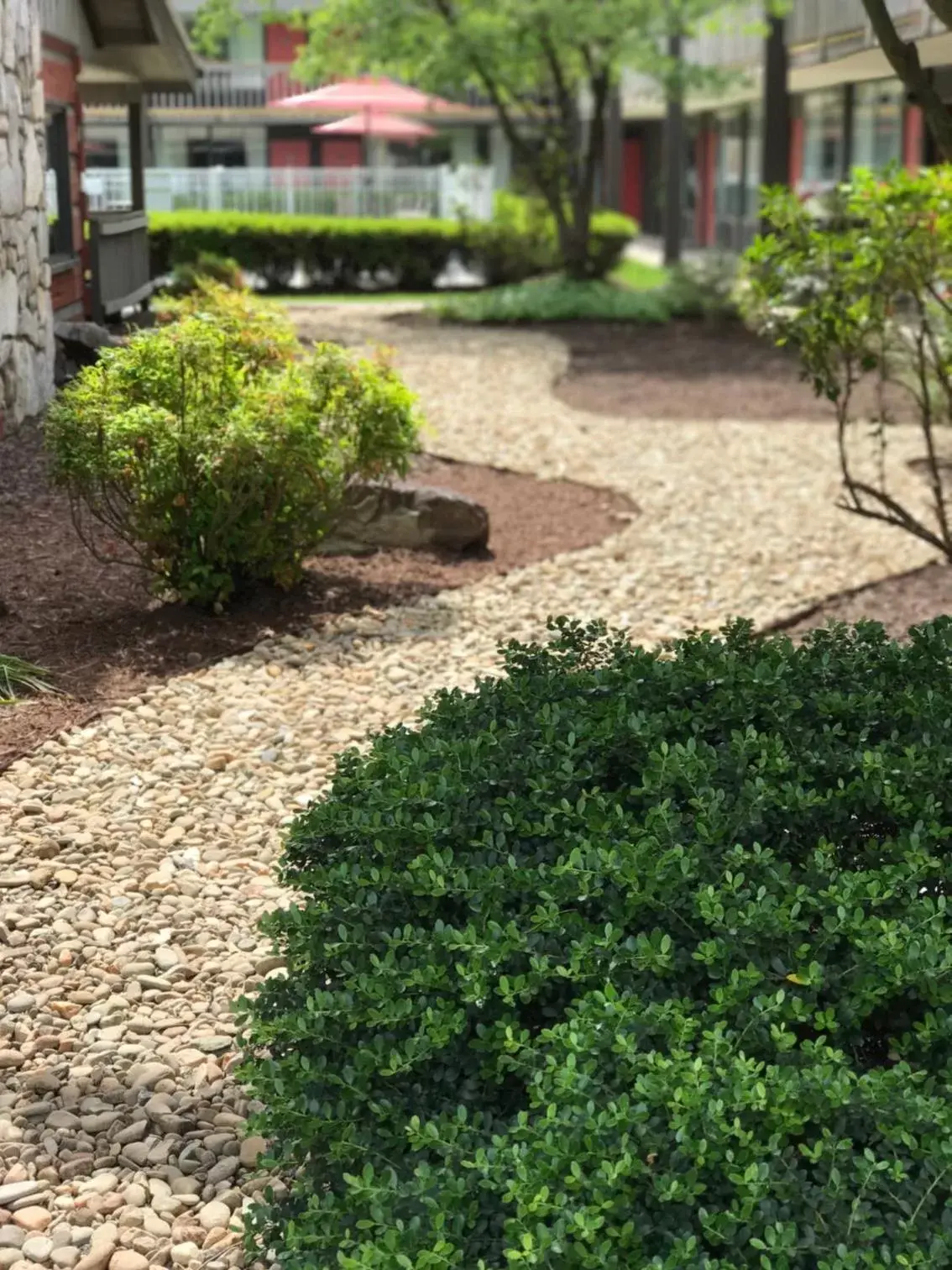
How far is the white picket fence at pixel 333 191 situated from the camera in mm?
27812

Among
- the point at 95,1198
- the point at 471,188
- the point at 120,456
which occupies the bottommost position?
the point at 95,1198

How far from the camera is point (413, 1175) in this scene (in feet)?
8.77

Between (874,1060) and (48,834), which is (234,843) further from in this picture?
(874,1060)

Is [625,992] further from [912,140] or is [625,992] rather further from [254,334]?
[912,140]

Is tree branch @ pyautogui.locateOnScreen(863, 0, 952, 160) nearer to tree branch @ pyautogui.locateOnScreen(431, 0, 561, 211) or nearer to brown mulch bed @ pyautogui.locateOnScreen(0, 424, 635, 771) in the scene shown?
brown mulch bed @ pyautogui.locateOnScreen(0, 424, 635, 771)

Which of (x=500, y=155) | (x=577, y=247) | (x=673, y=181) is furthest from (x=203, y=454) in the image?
(x=500, y=155)

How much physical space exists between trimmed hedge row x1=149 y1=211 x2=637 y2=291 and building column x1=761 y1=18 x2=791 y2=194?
3.09 metres

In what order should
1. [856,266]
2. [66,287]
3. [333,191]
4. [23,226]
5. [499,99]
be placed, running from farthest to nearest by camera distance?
[333,191]
[499,99]
[66,287]
[23,226]
[856,266]

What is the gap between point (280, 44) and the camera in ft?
135

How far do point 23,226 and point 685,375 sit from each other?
7.77 meters

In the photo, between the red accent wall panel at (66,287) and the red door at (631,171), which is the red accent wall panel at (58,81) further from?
the red door at (631,171)

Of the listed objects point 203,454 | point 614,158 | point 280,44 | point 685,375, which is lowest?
point 685,375

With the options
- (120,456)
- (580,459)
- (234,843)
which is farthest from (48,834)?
(580,459)

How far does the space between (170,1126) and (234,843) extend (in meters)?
1.48
